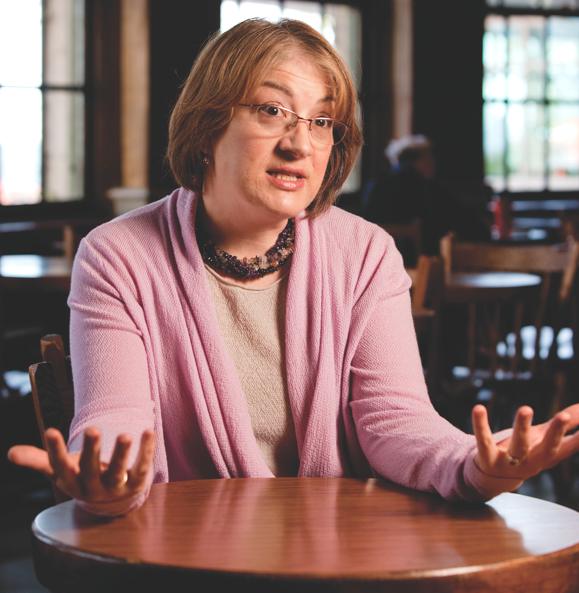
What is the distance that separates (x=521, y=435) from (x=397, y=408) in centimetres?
38

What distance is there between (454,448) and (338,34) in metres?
6.74

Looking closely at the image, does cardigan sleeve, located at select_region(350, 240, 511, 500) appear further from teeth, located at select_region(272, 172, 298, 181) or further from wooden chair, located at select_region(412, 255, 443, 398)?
wooden chair, located at select_region(412, 255, 443, 398)

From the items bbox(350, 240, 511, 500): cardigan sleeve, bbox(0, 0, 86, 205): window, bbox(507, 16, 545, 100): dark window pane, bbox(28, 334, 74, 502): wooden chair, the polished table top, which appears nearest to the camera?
bbox(350, 240, 511, 500): cardigan sleeve

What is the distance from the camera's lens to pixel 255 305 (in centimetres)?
175

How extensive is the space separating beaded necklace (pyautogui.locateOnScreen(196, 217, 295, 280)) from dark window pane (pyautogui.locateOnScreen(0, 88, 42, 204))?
4.57 metres

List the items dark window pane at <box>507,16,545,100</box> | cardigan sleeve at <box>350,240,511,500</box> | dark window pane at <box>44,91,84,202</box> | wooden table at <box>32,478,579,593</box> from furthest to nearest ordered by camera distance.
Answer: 1. dark window pane at <box>507,16,545,100</box>
2. dark window pane at <box>44,91,84,202</box>
3. cardigan sleeve at <box>350,240,511,500</box>
4. wooden table at <box>32,478,579,593</box>

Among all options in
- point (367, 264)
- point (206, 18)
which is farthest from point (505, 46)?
point (367, 264)

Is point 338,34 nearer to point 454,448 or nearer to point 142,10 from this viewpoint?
point 142,10

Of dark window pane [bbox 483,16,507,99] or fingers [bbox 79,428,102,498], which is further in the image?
dark window pane [bbox 483,16,507,99]

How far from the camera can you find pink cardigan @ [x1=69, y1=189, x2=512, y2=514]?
1576mm

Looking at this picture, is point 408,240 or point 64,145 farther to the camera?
point 64,145

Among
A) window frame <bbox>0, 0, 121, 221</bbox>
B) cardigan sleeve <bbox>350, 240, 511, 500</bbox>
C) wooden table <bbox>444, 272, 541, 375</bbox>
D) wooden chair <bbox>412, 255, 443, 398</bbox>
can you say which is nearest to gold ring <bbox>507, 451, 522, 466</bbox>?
cardigan sleeve <bbox>350, 240, 511, 500</bbox>

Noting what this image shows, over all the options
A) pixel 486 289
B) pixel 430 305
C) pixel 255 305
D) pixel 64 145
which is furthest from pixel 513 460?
pixel 64 145

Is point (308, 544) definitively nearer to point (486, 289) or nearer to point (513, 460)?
point (513, 460)
